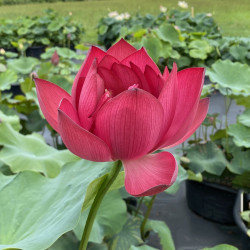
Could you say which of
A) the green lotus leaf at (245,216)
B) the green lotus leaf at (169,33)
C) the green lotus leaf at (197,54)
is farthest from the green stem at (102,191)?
the green lotus leaf at (197,54)

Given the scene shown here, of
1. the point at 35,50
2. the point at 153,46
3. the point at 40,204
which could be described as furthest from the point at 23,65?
the point at 35,50

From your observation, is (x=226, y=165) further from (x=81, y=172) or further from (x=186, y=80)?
(x=186, y=80)

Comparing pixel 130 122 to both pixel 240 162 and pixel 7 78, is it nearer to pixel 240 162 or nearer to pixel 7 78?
pixel 240 162

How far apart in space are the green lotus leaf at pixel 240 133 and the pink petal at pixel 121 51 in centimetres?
107

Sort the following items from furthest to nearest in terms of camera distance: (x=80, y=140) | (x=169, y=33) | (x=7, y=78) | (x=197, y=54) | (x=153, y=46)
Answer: (x=197, y=54), (x=169, y=33), (x=153, y=46), (x=7, y=78), (x=80, y=140)

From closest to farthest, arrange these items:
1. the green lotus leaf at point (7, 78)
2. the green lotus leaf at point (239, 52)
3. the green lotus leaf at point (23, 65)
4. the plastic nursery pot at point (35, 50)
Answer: the green lotus leaf at point (7, 78) < the green lotus leaf at point (23, 65) < the green lotus leaf at point (239, 52) < the plastic nursery pot at point (35, 50)

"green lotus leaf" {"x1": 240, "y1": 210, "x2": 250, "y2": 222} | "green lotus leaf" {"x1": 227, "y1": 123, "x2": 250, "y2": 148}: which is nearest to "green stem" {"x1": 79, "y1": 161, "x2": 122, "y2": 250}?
"green lotus leaf" {"x1": 240, "y1": 210, "x2": 250, "y2": 222}

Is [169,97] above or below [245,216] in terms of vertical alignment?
above

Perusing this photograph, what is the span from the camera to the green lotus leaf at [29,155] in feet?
3.22

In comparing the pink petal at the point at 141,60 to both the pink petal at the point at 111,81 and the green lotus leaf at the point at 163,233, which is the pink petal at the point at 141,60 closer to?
the pink petal at the point at 111,81

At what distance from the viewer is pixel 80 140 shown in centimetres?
35

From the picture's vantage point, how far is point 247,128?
4.88 ft

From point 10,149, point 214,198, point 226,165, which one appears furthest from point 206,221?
point 10,149

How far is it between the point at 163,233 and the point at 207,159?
45 cm
